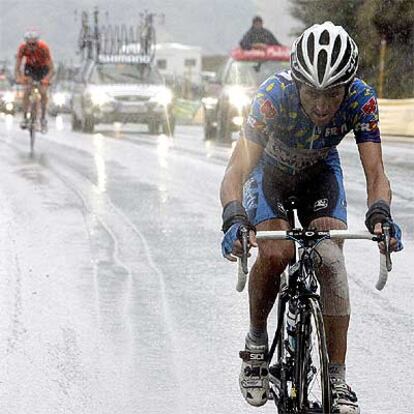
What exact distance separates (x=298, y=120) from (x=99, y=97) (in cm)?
2360

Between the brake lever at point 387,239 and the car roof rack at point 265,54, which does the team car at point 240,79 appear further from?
the brake lever at point 387,239

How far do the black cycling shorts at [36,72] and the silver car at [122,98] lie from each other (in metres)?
6.73

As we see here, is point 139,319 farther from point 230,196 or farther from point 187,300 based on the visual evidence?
point 230,196

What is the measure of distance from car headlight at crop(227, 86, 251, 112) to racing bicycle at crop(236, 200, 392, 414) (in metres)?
19.4

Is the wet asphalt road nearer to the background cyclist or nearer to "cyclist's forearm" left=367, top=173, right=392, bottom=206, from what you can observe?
"cyclist's forearm" left=367, top=173, right=392, bottom=206

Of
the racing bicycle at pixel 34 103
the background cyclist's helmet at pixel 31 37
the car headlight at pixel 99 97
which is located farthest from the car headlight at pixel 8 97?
the background cyclist's helmet at pixel 31 37

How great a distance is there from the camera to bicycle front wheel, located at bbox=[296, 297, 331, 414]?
174 inches

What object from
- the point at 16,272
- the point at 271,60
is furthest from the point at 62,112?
the point at 16,272

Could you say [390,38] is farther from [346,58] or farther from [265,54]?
[346,58]

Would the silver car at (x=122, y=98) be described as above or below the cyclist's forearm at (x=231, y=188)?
below

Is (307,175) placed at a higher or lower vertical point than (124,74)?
higher

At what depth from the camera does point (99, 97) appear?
1111 inches

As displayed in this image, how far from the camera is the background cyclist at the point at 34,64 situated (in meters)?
20.8

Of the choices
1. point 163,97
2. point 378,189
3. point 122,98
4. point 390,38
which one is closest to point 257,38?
point 163,97
